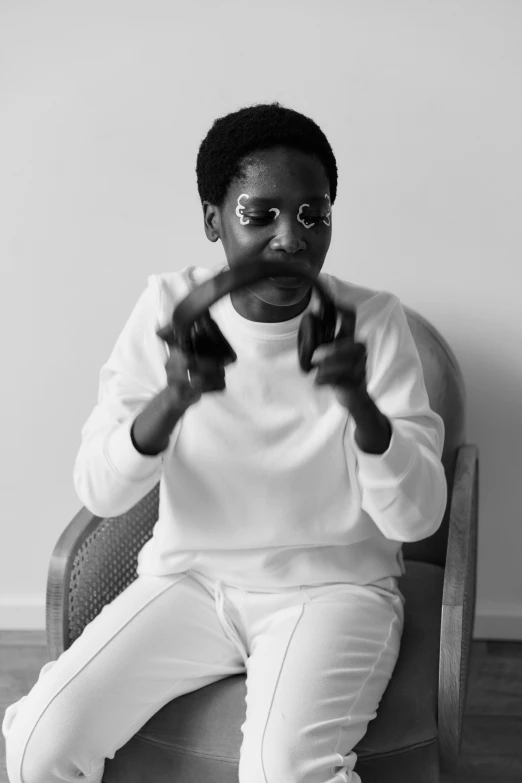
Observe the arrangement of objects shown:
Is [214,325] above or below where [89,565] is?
above

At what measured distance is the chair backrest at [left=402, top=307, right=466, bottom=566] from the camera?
57.3 inches

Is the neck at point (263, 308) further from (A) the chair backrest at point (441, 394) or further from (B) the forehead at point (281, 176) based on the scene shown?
(A) the chair backrest at point (441, 394)

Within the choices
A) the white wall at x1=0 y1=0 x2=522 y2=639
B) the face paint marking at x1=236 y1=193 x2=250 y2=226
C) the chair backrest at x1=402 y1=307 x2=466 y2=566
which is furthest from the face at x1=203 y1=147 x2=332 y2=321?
the white wall at x1=0 y1=0 x2=522 y2=639

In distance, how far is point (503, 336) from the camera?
1.68 meters

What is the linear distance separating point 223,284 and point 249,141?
25cm

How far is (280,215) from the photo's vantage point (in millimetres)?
1135

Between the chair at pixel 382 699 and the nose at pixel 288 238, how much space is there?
16.6 inches

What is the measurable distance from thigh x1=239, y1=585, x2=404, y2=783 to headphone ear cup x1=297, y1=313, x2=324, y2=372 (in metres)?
0.34

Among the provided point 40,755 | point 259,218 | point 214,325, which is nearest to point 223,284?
point 214,325

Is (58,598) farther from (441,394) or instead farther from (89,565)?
(441,394)

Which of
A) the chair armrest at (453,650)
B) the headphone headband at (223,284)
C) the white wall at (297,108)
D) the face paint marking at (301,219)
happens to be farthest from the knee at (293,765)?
the white wall at (297,108)

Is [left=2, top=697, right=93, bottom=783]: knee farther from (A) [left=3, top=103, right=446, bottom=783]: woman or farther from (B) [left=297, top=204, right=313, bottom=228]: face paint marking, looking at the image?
(B) [left=297, top=204, right=313, bottom=228]: face paint marking

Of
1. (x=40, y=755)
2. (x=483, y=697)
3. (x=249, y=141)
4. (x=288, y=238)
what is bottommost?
(x=483, y=697)

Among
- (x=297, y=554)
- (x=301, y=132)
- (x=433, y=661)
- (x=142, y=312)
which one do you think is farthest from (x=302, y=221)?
(x=433, y=661)
